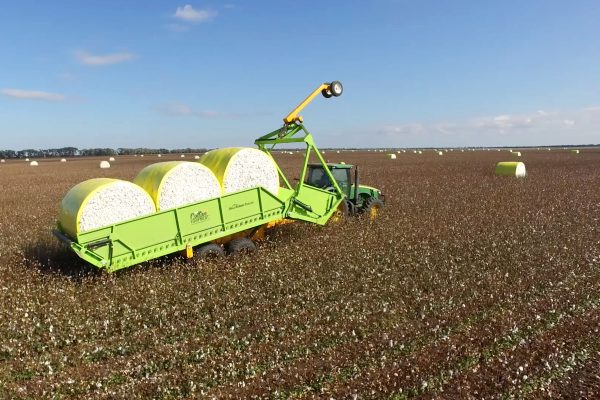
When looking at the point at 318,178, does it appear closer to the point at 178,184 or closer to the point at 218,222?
the point at 218,222

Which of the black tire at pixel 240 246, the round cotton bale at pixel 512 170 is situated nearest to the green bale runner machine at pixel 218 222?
the black tire at pixel 240 246

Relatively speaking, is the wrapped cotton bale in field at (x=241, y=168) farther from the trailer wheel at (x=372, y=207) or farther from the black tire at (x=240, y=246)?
the trailer wheel at (x=372, y=207)

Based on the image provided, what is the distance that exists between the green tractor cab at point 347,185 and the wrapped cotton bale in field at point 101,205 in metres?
5.23

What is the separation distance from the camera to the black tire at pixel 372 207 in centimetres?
1331

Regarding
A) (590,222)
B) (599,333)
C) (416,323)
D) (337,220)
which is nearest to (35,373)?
(416,323)

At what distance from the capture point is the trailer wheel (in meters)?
13.3

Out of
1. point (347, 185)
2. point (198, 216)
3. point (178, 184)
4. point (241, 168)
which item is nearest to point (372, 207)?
point (347, 185)

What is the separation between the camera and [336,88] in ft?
36.0

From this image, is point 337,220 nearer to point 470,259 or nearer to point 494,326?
point 470,259

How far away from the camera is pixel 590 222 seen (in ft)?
39.8

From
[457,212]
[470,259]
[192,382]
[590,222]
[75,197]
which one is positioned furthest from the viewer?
[457,212]

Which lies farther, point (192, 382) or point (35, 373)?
point (35, 373)

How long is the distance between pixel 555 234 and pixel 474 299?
5221mm

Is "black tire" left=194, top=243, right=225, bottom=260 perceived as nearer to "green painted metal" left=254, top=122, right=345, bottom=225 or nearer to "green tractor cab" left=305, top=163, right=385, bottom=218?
"green painted metal" left=254, top=122, right=345, bottom=225
